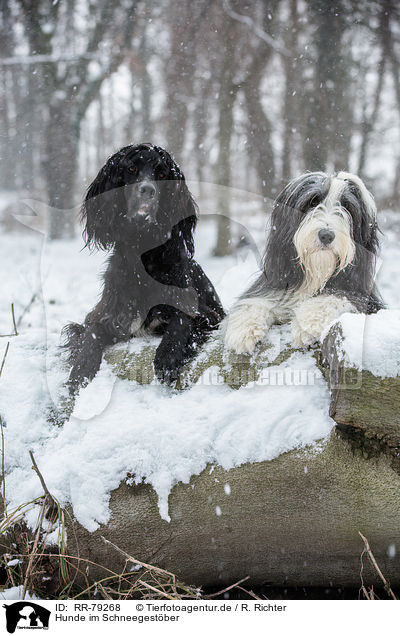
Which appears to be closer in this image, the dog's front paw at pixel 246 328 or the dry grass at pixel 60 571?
the dry grass at pixel 60 571

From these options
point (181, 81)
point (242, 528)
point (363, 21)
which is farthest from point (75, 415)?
point (363, 21)

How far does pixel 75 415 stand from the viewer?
90.3 inches

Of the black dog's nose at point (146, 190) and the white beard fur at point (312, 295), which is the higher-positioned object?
the black dog's nose at point (146, 190)

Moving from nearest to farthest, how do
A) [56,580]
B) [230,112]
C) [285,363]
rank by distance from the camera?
[56,580] < [285,363] < [230,112]

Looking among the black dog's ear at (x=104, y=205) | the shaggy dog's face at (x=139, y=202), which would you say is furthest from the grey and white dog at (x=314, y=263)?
the black dog's ear at (x=104, y=205)

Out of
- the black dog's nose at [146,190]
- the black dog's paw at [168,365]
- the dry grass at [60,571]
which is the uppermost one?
the black dog's nose at [146,190]

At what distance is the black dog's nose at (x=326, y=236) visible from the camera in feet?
7.71

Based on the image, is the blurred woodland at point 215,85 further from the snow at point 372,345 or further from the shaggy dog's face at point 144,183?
the snow at point 372,345
